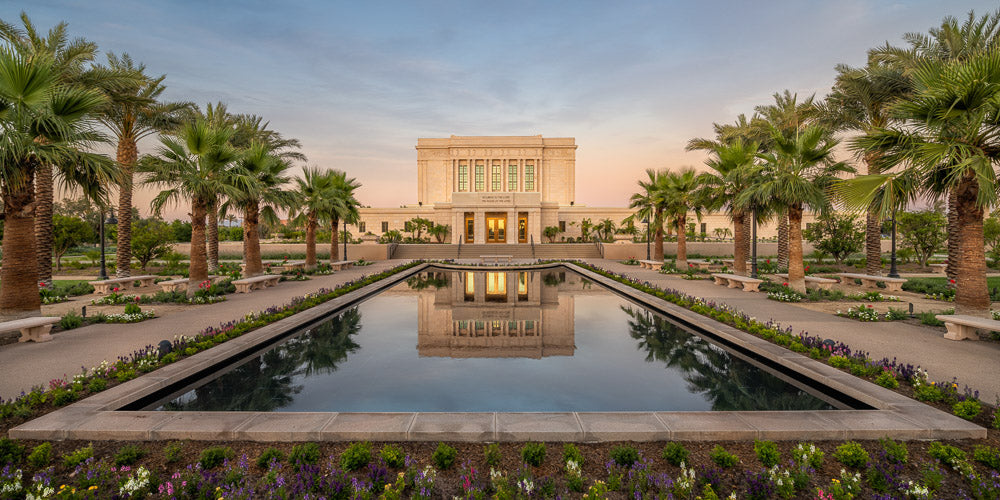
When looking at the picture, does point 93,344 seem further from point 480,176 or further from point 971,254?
point 480,176

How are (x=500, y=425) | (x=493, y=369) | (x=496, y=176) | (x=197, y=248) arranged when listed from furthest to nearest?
(x=496, y=176), (x=197, y=248), (x=493, y=369), (x=500, y=425)

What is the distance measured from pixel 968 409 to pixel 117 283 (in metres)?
20.4

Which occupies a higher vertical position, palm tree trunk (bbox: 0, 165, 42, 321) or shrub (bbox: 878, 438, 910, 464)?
palm tree trunk (bbox: 0, 165, 42, 321)

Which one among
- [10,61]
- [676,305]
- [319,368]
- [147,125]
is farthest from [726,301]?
[147,125]

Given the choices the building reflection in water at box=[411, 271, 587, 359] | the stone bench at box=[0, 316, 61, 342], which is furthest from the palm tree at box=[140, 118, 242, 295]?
the building reflection in water at box=[411, 271, 587, 359]

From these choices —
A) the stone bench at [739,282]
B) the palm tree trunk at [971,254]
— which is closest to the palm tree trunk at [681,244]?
the stone bench at [739,282]

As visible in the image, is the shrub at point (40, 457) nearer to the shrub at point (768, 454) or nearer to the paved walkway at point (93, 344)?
the paved walkway at point (93, 344)

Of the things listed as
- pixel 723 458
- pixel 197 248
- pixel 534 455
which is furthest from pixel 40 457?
pixel 197 248

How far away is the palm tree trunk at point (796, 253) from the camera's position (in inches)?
518

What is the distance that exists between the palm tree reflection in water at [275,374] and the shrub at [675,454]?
15.3 ft

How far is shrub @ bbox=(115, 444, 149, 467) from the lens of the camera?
3811 mm

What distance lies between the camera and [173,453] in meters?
3.90

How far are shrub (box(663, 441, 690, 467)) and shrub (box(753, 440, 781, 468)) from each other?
629mm

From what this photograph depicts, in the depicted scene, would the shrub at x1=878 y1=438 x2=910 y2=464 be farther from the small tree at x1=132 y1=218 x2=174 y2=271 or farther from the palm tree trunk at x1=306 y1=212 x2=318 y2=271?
the small tree at x1=132 y1=218 x2=174 y2=271
